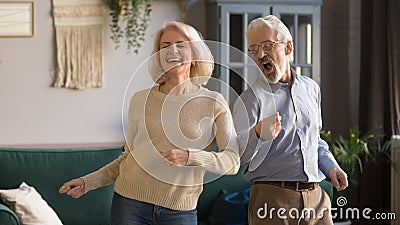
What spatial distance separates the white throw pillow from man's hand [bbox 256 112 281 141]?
2.11 m

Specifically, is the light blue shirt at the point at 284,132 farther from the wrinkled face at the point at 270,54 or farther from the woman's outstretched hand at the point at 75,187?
the woman's outstretched hand at the point at 75,187

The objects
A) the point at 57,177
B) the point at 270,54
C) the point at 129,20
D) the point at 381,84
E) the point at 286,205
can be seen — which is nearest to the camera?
the point at 270,54

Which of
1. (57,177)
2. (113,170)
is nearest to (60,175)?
(57,177)

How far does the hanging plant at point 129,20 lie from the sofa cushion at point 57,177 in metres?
0.98

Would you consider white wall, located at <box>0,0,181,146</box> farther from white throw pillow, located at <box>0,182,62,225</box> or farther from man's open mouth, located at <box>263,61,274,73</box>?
man's open mouth, located at <box>263,61,274,73</box>

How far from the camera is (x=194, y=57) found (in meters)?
1.66

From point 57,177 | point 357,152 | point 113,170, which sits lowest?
point 57,177

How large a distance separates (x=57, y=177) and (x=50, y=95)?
862 millimetres

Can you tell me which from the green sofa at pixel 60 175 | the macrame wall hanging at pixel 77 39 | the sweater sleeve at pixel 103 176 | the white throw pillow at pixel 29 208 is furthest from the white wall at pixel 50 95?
the sweater sleeve at pixel 103 176

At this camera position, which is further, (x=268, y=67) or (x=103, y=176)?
(x=103, y=176)

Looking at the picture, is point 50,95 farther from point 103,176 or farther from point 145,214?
point 145,214

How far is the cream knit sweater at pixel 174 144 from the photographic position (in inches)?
64.1

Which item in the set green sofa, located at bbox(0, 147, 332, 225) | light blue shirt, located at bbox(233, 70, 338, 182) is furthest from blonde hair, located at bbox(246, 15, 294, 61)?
green sofa, located at bbox(0, 147, 332, 225)

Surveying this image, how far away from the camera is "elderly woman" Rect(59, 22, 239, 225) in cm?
163
